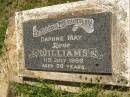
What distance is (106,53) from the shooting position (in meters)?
4.61

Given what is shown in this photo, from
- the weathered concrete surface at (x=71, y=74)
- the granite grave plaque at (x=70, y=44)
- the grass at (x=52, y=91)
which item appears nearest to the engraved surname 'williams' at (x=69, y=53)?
the granite grave plaque at (x=70, y=44)

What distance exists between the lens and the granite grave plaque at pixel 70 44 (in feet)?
15.3

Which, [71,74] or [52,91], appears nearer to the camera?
[71,74]

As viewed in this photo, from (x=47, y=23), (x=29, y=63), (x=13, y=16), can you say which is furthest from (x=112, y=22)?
(x=13, y=16)

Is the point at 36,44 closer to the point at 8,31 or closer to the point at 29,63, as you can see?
the point at 29,63

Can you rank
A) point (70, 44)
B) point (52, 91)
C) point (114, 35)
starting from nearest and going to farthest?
point (114, 35) → point (70, 44) → point (52, 91)

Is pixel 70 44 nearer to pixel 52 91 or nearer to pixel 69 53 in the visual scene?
pixel 69 53

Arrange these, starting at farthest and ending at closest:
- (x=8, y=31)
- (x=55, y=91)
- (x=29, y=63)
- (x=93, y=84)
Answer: (x=8, y=31) → (x=29, y=63) → (x=55, y=91) → (x=93, y=84)

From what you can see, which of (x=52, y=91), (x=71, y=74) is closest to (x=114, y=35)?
(x=71, y=74)

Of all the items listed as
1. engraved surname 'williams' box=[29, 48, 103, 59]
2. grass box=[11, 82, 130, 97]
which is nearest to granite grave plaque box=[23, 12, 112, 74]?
engraved surname 'williams' box=[29, 48, 103, 59]

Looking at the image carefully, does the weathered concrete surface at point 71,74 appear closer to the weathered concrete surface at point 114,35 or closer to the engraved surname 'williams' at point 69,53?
the weathered concrete surface at point 114,35

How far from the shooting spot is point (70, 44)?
5.06m

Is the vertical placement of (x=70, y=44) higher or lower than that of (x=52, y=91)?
higher

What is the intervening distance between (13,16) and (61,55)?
1963 mm
